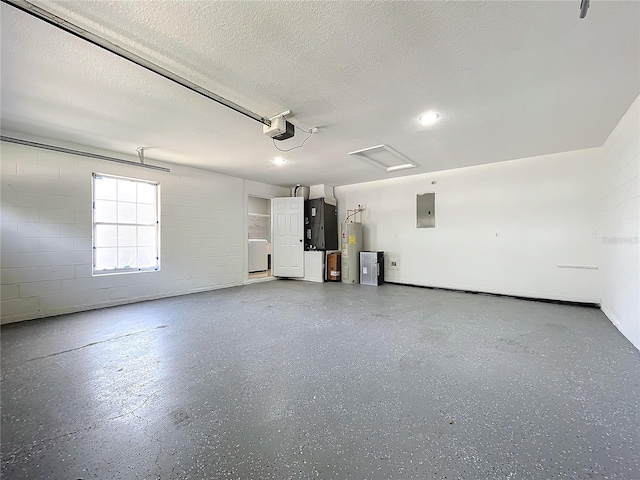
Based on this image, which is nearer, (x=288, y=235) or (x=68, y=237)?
(x=68, y=237)

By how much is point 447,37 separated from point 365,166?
3.18 m

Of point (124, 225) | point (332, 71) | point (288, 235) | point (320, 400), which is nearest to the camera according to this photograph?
point (320, 400)

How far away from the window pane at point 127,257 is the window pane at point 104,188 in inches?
34.9

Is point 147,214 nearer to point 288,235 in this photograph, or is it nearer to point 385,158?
point 288,235

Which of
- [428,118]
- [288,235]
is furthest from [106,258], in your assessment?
[428,118]

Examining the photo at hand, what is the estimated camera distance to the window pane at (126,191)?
4230mm

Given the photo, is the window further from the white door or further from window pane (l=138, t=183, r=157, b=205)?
the white door

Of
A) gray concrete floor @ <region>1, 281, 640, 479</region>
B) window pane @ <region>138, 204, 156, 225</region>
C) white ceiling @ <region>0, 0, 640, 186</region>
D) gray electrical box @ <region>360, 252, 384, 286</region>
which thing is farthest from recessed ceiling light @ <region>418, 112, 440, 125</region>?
window pane @ <region>138, 204, 156, 225</region>

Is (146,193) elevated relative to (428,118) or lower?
lower

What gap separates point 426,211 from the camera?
5.48 meters

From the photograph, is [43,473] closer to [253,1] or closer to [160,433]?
[160,433]

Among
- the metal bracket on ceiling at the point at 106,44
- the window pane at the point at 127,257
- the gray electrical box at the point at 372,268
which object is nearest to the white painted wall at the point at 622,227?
the gray electrical box at the point at 372,268

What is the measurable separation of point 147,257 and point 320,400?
4306 mm

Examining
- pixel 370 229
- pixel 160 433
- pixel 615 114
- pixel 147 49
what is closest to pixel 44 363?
pixel 160 433
